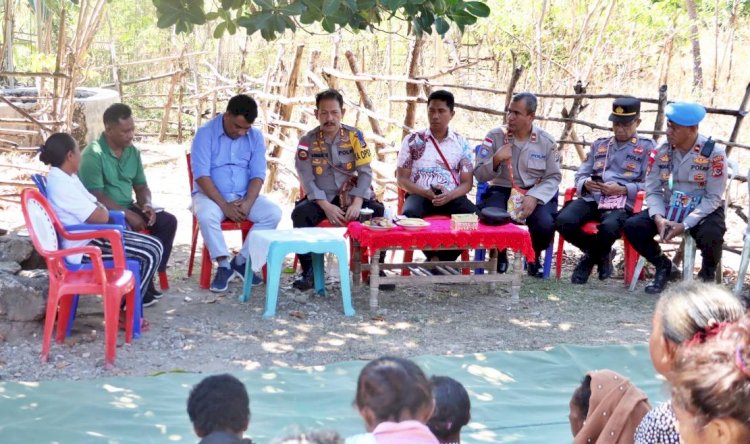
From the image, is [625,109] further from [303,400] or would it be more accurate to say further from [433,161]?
[303,400]

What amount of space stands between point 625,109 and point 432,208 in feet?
4.82

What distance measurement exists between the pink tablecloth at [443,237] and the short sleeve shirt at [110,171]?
4.62 feet

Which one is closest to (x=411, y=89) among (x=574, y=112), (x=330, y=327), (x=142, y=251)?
(x=574, y=112)

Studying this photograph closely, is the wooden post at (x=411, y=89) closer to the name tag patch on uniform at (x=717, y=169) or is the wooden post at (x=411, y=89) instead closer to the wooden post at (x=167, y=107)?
the name tag patch on uniform at (x=717, y=169)

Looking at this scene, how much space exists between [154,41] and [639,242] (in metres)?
13.5

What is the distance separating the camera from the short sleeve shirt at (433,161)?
19.6 ft

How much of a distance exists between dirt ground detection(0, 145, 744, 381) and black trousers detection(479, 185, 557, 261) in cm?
30

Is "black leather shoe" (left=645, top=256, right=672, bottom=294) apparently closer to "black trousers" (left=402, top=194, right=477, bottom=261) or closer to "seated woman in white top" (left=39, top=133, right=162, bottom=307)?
"black trousers" (left=402, top=194, right=477, bottom=261)

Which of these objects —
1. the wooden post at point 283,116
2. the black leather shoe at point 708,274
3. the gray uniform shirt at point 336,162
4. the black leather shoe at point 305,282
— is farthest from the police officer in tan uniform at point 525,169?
the wooden post at point 283,116

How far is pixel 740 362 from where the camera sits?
5.01 ft

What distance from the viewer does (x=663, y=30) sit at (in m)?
11.8

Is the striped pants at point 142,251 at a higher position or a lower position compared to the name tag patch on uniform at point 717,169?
lower

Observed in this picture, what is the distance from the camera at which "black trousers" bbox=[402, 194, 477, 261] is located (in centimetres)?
590

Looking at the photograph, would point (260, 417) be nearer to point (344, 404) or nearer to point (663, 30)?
point (344, 404)
